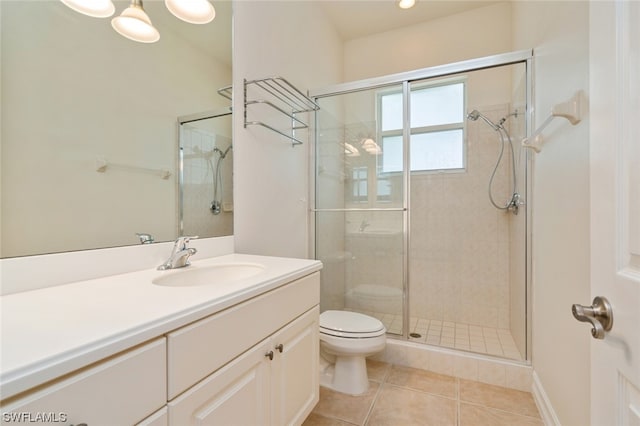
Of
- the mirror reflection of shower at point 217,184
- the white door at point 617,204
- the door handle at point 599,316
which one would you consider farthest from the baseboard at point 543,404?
the mirror reflection of shower at point 217,184

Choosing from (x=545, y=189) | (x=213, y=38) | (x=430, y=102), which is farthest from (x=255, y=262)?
(x=430, y=102)

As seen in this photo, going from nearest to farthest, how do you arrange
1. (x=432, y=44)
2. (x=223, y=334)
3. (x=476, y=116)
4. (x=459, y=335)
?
(x=223, y=334) → (x=459, y=335) → (x=476, y=116) → (x=432, y=44)

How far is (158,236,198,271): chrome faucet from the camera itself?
1.10 m

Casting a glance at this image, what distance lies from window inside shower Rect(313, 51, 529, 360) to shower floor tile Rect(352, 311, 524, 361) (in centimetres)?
2

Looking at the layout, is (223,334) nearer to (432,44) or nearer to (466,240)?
(466,240)

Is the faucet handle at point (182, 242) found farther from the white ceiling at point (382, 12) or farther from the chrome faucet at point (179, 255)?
the white ceiling at point (382, 12)

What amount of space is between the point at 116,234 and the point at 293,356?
2.69ft

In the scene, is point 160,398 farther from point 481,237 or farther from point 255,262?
point 481,237

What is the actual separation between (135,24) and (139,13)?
0.05m

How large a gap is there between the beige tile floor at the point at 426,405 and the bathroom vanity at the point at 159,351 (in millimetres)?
425

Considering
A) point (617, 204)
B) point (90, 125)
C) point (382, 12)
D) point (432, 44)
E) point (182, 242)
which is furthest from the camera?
point (432, 44)

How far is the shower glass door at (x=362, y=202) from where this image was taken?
2.24 m

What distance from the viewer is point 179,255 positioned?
3.70ft

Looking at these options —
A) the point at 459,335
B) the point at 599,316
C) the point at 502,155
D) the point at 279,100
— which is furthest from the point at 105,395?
the point at 502,155
